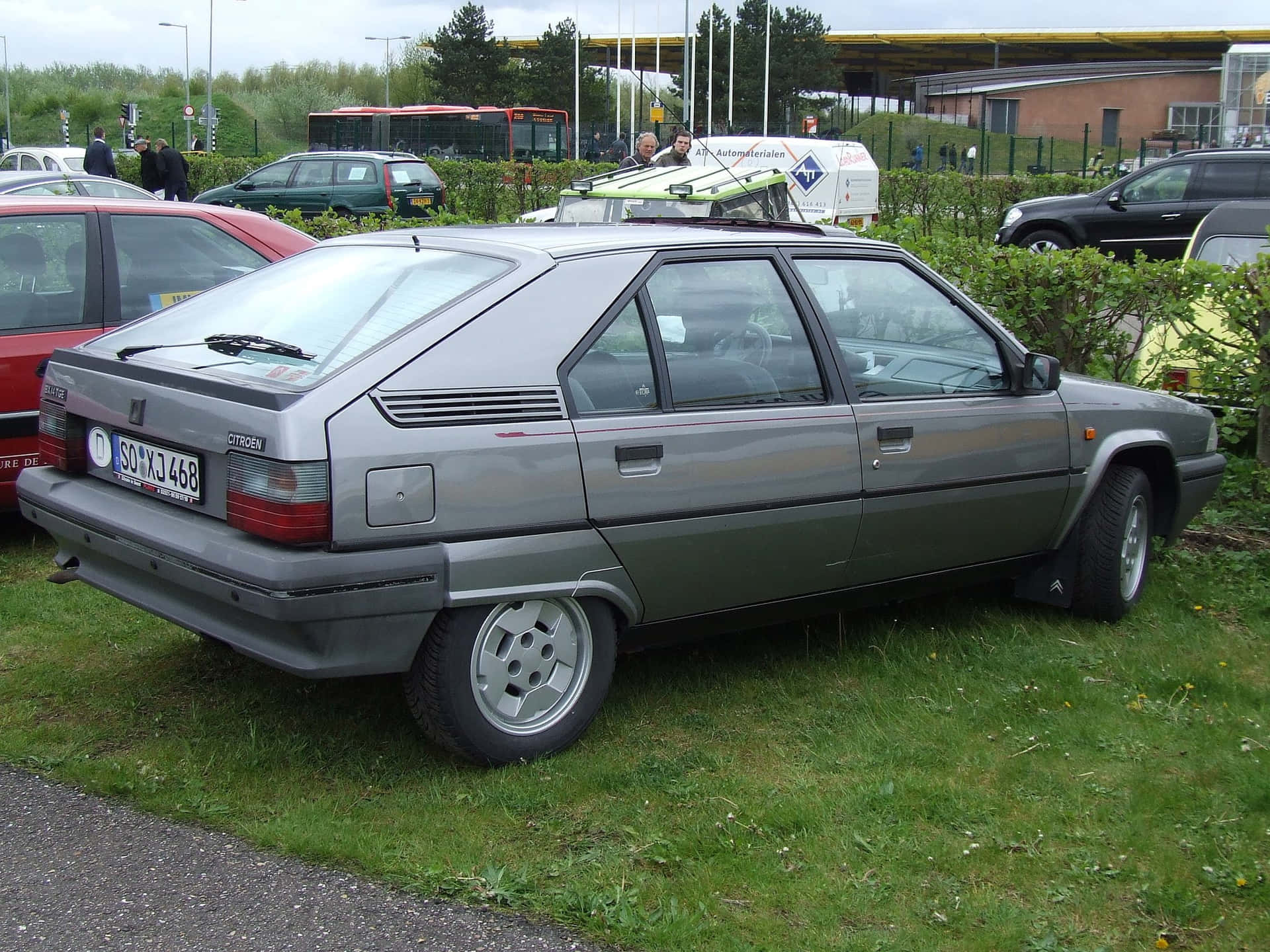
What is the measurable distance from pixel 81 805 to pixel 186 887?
23.7 inches

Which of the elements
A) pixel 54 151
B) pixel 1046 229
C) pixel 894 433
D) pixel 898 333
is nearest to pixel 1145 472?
pixel 898 333

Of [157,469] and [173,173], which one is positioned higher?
[173,173]

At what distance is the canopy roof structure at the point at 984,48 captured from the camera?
67125 mm

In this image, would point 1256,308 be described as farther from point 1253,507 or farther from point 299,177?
point 299,177

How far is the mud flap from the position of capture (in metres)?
5.37

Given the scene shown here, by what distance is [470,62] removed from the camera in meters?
67.8

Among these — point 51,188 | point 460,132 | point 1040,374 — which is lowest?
point 1040,374

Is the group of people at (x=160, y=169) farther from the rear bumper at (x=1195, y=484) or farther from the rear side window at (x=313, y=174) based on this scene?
the rear bumper at (x=1195, y=484)

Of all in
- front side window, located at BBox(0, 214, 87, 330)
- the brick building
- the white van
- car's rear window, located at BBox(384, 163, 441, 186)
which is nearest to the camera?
front side window, located at BBox(0, 214, 87, 330)

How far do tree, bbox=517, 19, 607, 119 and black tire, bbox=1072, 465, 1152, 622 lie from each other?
63.6 meters

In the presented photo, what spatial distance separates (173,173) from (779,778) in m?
22.3

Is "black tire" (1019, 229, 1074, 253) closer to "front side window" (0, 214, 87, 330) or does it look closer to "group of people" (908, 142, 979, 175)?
"front side window" (0, 214, 87, 330)

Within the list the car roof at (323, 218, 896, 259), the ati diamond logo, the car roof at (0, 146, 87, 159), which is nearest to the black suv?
the ati diamond logo

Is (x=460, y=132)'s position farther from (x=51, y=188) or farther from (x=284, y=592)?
(x=284, y=592)
